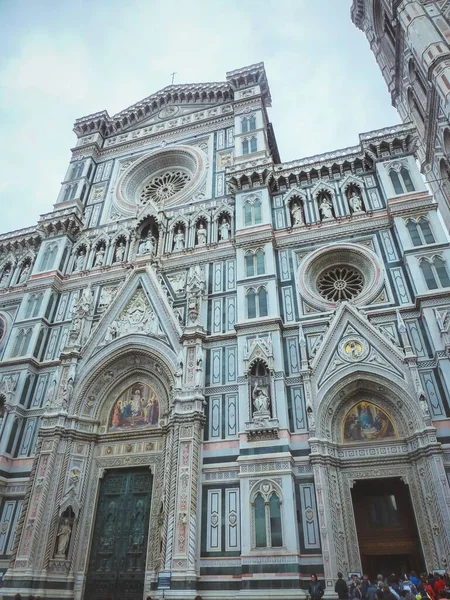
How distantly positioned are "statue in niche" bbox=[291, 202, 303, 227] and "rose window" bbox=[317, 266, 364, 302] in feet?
8.39

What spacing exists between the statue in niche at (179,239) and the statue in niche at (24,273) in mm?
7661

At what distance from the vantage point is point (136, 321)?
1736 centimetres

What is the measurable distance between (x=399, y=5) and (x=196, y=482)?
2222 centimetres

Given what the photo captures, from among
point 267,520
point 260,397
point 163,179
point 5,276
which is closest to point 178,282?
point 260,397

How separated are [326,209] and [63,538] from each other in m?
14.7

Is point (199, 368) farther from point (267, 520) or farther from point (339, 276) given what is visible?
point (339, 276)

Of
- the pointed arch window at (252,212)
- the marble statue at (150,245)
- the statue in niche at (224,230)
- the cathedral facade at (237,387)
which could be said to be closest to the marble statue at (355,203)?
the cathedral facade at (237,387)

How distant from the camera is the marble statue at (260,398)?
13461 millimetres

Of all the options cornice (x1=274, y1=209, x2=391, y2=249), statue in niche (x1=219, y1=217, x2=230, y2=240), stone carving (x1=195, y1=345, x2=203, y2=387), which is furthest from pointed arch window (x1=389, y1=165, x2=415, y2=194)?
stone carving (x1=195, y1=345, x2=203, y2=387)

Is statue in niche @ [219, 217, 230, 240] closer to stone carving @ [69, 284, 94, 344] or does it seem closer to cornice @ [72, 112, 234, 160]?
stone carving @ [69, 284, 94, 344]

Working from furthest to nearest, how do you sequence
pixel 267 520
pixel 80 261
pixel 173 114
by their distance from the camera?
pixel 173 114 < pixel 80 261 < pixel 267 520

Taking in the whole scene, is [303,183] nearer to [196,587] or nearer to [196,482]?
[196,482]

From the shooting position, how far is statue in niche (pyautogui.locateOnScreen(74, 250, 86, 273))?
2067 cm

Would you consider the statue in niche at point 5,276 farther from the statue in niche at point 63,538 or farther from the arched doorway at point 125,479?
the statue in niche at point 63,538
